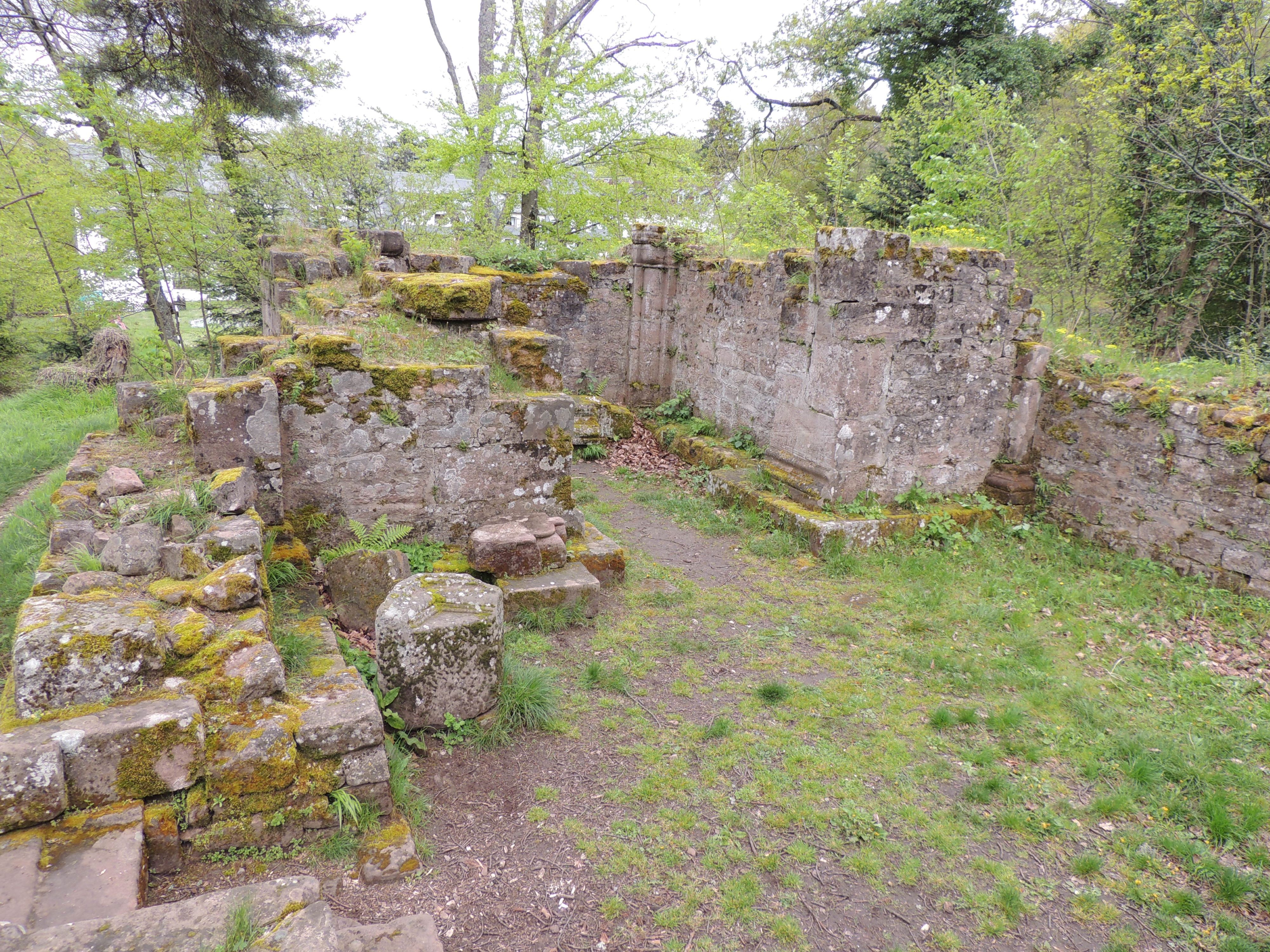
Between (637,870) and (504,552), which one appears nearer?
(637,870)

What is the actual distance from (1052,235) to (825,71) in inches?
422

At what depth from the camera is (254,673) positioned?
9.71 feet

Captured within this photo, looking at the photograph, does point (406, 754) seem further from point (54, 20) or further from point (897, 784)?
point (54, 20)

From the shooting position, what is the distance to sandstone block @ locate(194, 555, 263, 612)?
3279mm

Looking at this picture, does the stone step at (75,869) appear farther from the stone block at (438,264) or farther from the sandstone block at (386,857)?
the stone block at (438,264)

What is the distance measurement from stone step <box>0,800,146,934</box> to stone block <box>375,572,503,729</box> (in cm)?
144

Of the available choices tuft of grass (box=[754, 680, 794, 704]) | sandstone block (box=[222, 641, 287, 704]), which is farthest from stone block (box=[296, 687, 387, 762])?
tuft of grass (box=[754, 680, 794, 704])

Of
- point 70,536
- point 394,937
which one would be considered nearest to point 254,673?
point 394,937

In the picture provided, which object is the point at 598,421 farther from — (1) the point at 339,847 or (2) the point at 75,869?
(2) the point at 75,869

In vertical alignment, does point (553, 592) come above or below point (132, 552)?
below

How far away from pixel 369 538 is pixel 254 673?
2302 mm

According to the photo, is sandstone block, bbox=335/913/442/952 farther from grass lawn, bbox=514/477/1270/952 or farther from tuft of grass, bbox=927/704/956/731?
tuft of grass, bbox=927/704/956/731

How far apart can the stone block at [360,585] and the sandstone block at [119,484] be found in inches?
49.5

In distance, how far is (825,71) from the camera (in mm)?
19547
